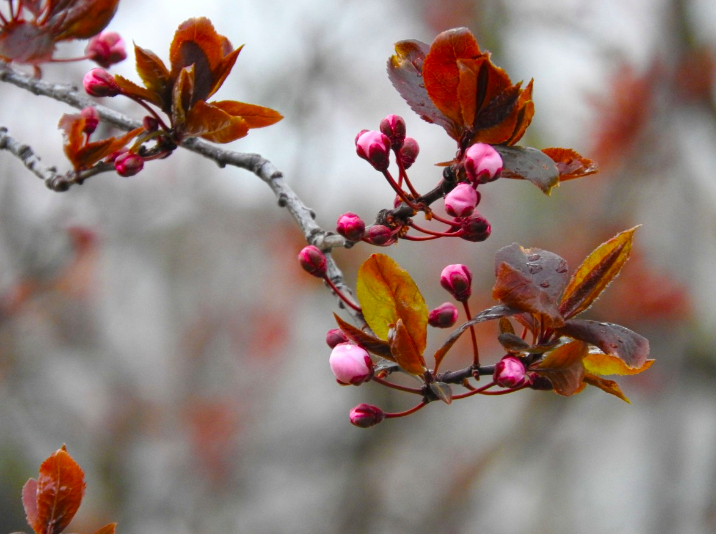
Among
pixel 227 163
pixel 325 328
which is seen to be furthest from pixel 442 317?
pixel 325 328

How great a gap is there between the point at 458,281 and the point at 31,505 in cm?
49

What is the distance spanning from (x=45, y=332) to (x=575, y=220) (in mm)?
3730

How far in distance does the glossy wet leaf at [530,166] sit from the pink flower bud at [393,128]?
12cm

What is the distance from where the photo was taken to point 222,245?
4.93 metres

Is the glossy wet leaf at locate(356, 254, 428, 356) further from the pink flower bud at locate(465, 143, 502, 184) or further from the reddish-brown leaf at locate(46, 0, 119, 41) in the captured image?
the reddish-brown leaf at locate(46, 0, 119, 41)

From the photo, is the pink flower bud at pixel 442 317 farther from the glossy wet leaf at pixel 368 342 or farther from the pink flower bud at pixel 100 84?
the pink flower bud at pixel 100 84

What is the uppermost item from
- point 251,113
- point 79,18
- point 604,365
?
point 79,18

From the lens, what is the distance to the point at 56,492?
23.1 inches

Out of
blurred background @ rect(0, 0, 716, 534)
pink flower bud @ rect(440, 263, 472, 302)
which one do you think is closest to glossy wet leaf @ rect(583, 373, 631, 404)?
pink flower bud @ rect(440, 263, 472, 302)

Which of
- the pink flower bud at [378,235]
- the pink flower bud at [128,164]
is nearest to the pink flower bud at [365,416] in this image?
the pink flower bud at [378,235]

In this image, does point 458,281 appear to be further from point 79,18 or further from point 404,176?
point 79,18

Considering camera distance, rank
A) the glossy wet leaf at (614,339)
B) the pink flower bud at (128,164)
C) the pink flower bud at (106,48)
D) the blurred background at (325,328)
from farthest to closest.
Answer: the blurred background at (325,328) → the pink flower bud at (106,48) → the pink flower bud at (128,164) → the glossy wet leaf at (614,339)

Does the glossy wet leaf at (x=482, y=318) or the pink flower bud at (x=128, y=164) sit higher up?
the pink flower bud at (x=128, y=164)

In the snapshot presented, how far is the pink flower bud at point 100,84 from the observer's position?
0.72m
